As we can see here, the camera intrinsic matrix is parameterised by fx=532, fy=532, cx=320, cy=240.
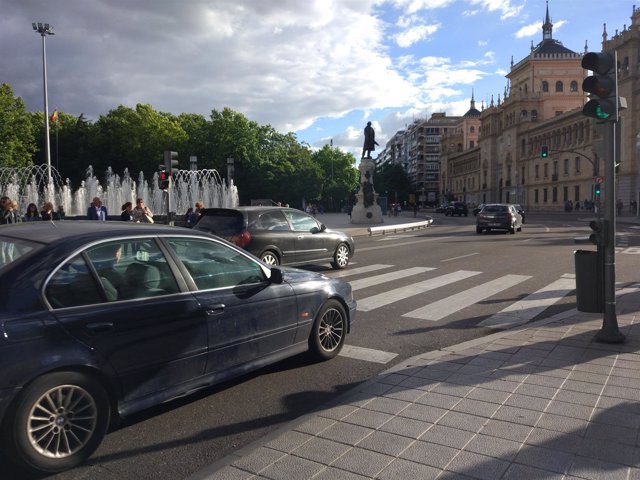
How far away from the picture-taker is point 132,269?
12.7 feet

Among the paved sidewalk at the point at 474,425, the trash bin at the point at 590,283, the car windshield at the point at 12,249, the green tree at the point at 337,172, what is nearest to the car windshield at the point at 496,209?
the trash bin at the point at 590,283

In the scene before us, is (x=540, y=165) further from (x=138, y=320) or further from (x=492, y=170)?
(x=138, y=320)

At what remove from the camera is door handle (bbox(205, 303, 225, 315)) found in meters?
4.05

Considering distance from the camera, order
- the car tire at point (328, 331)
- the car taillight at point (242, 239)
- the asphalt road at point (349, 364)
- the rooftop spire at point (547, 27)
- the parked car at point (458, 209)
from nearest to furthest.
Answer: the asphalt road at point (349, 364) < the car tire at point (328, 331) < the car taillight at point (242, 239) < the parked car at point (458, 209) < the rooftop spire at point (547, 27)

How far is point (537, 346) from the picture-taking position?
5.63 meters

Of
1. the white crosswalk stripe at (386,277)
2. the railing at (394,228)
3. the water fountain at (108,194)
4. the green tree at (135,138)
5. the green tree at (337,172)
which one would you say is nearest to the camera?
the white crosswalk stripe at (386,277)

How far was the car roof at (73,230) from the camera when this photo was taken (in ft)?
12.0

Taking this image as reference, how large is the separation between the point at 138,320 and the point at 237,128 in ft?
198

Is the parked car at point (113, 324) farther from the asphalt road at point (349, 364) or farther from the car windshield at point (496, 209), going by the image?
the car windshield at point (496, 209)

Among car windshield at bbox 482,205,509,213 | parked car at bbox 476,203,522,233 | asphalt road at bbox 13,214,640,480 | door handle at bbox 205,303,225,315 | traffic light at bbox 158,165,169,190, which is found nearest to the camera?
asphalt road at bbox 13,214,640,480

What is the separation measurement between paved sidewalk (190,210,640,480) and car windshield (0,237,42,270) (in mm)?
1755

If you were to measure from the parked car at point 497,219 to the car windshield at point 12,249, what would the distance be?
84.3 ft

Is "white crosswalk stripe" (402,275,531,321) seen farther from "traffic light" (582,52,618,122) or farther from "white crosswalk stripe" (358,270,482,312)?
"traffic light" (582,52,618,122)

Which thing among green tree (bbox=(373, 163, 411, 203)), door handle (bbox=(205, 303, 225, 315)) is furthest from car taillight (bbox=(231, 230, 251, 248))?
green tree (bbox=(373, 163, 411, 203))
